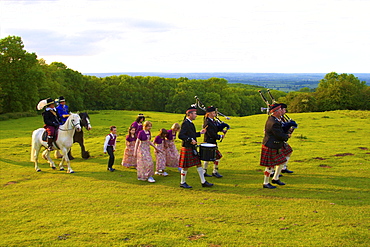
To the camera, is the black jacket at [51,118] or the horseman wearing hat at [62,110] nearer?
the black jacket at [51,118]

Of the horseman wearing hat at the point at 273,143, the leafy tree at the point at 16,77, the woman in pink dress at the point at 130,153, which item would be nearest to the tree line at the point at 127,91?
the leafy tree at the point at 16,77

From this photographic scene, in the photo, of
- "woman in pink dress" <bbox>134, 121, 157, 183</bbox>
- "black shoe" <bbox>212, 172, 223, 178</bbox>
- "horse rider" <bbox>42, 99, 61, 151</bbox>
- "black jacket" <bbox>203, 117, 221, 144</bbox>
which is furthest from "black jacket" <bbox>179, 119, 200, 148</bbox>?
"horse rider" <bbox>42, 99, 61, 151</bbox>

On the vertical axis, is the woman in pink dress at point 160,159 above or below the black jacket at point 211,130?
below

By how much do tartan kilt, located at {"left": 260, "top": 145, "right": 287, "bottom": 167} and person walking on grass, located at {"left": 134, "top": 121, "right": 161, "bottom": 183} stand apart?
4355mm

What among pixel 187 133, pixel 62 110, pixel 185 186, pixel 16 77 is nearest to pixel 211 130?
pixel 187 133

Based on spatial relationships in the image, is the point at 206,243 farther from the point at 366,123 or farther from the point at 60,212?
the point at 366,123

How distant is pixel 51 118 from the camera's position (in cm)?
1466

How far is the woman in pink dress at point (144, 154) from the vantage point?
11.7 m

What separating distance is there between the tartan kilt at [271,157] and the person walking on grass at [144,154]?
4355 mm

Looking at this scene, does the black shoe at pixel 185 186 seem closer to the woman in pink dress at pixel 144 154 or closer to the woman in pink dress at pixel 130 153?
the woman in pink dress at pixel 144 154

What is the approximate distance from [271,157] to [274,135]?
0.78m

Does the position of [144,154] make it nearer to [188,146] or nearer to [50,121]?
[188,146]

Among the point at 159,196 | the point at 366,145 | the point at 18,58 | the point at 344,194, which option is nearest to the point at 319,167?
the point at 344,194

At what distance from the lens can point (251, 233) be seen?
7.06 m
